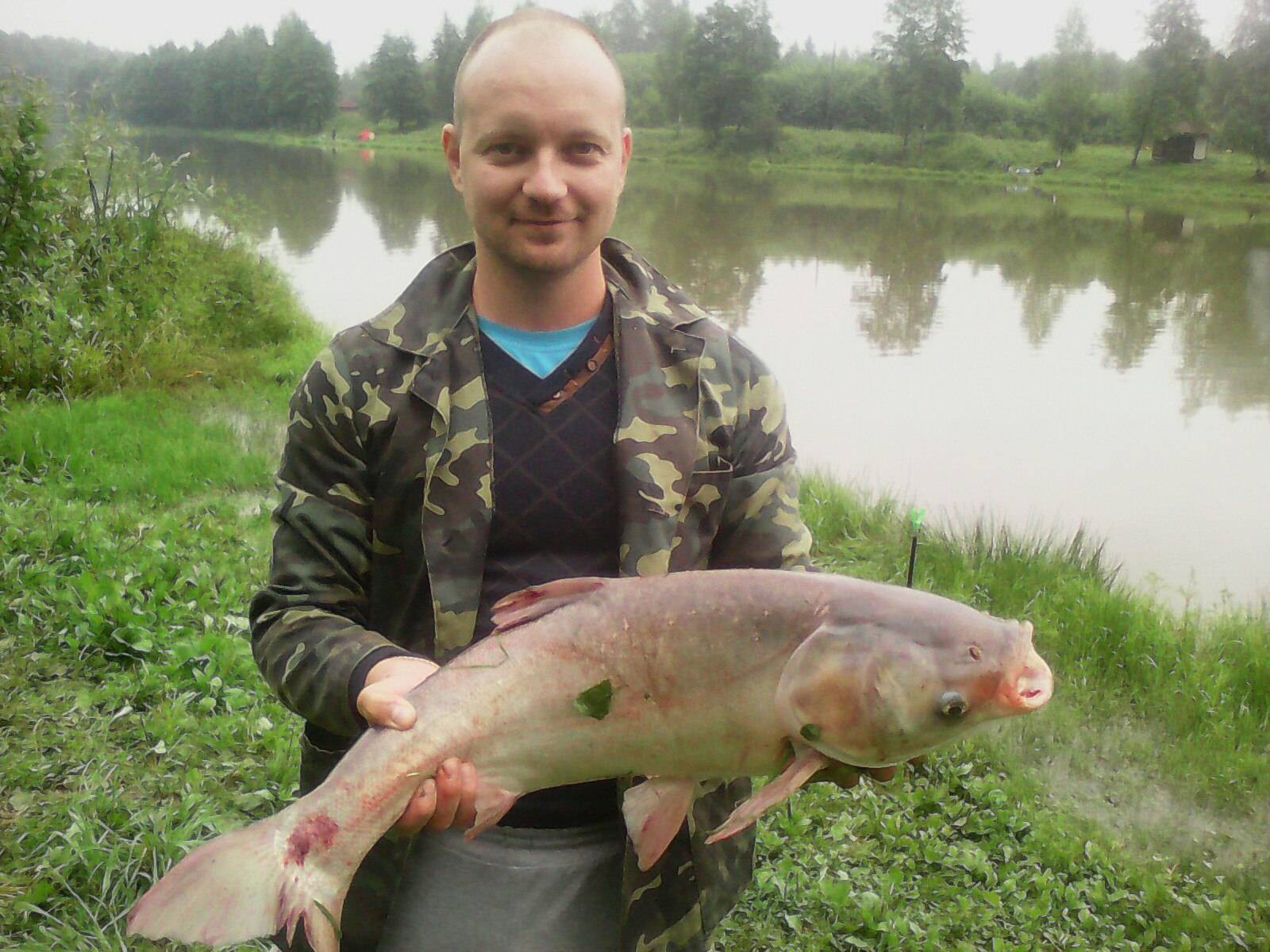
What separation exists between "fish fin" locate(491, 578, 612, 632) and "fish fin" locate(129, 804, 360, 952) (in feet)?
1.31

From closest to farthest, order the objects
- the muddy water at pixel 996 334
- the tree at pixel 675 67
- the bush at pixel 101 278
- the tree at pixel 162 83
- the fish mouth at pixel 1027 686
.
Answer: the fish mouth at pixel 1027 686
the bush at pixel 101 278
the muddy water at pixel 996 334
the tree at pixel 675 67
the tree at pixel 162 83

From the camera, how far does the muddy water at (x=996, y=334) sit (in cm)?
794

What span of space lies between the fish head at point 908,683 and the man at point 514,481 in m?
0.45

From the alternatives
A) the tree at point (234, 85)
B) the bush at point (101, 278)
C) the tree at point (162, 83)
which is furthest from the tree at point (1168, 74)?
the tree at point (162, 83)

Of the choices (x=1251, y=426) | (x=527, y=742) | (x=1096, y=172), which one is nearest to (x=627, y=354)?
(x=527, y=742)

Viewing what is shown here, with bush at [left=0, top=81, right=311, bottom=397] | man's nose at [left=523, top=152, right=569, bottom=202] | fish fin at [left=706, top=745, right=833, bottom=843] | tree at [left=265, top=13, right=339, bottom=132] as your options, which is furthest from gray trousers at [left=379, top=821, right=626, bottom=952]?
tree at [left=265, top=13, right=339, bottom=132]

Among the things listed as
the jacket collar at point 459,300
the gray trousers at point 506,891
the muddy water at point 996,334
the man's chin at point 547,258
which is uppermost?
Answer: the man's chin at point 547,258

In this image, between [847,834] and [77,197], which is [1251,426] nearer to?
[847,834]

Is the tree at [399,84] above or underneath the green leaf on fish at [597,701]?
above

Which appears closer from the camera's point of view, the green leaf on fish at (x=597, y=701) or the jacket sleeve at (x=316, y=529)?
the green leaf on fish at (x=597, y=701)

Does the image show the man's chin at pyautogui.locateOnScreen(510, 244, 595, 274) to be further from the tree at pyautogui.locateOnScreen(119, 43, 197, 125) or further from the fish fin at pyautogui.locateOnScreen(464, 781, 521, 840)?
the tree at pyautogui.locateOnScreen(119, 43, 197, 125)

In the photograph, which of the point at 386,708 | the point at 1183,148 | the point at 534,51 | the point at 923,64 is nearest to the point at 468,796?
the point at 386,708

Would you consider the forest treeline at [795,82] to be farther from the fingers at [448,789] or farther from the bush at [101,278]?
the fingers at [448,789]

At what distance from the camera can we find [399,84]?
62594 mm
